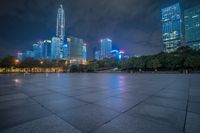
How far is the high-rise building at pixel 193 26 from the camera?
151625 millimetres

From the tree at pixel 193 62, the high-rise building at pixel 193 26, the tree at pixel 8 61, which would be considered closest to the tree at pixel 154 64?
the tree at pixel 193 62

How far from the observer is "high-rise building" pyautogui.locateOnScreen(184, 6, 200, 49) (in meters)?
152

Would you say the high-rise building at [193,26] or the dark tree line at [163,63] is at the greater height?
the high-rise building at [193,26]

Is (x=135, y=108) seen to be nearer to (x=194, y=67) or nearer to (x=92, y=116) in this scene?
(x=92, y=116)

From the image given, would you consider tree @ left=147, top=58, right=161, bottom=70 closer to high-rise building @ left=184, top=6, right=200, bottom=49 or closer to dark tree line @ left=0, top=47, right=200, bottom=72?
dark tree line @ left=0, top=47, right=200, bottom=72

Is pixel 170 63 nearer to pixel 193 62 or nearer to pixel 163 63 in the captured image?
pixel 163 63

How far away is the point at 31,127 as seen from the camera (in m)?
3.41

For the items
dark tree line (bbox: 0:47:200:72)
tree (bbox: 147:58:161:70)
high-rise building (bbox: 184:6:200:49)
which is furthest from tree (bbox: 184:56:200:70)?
high-rise building (bbox: 184:6:200:49)

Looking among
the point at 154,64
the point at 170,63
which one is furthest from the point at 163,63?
the point at 154,64

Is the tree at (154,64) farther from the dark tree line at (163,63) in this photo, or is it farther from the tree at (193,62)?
the tree at (193,62)

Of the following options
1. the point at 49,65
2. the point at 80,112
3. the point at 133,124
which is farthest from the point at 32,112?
the point at 49,65

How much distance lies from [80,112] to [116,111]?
128 centimetres

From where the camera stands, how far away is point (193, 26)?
158 metres

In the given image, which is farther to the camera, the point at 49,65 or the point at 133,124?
the point at 49,65
